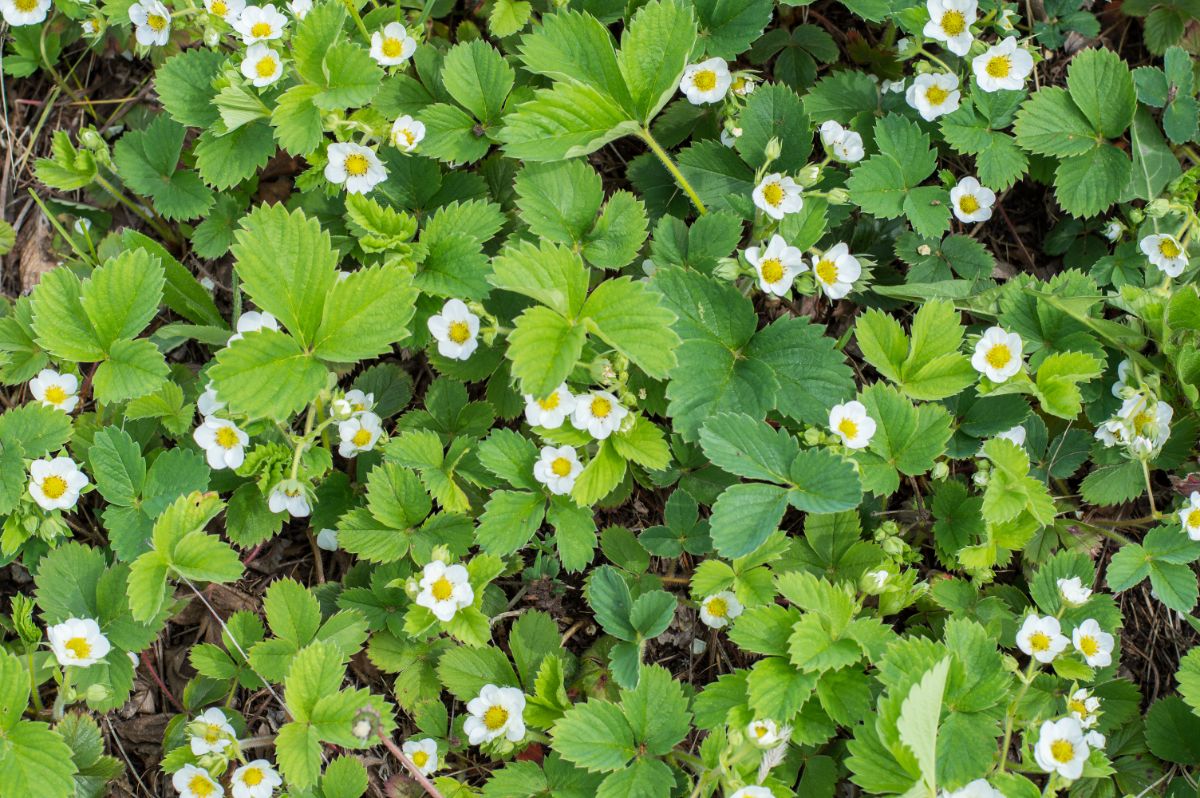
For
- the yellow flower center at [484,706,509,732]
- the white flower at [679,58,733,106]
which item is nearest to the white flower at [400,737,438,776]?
the yellow flower center at [484,706,509,732]

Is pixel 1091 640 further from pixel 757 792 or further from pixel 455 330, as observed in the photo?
pixel 455 330

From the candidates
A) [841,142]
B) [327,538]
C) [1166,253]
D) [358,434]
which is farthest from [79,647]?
[1166,253]

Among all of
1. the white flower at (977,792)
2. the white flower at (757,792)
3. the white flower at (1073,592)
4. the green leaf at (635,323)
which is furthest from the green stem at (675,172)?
the white flower at (977,792)

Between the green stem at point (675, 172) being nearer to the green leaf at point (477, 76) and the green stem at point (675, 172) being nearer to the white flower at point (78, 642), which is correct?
the green leaf at point (477, 76)

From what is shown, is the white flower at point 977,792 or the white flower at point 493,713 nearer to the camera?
the white flower at point 977,792

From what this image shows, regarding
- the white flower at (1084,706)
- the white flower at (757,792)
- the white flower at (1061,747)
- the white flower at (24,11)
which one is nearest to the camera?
→ the white flower at (757,792)

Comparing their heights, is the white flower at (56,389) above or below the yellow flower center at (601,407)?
above

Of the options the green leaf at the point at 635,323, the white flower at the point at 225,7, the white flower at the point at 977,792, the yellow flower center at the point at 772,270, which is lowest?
the white flower at the point at 977,792
